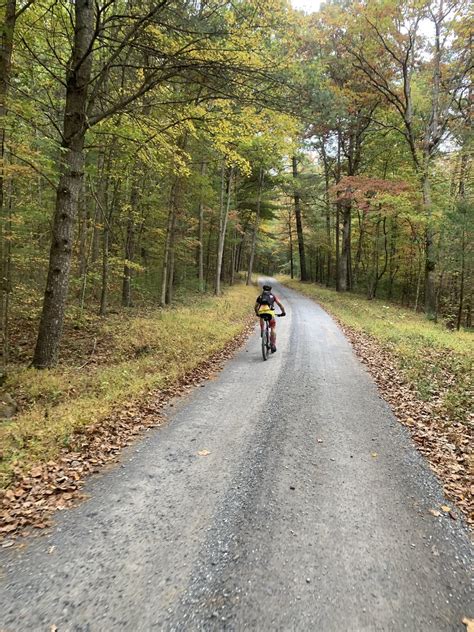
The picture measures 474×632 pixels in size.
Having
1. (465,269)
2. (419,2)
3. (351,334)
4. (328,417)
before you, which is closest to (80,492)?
(328,417)

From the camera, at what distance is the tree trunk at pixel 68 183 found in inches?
270

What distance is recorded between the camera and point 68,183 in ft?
23.8

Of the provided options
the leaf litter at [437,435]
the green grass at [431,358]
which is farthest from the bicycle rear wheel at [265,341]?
the green grass at [431,358]

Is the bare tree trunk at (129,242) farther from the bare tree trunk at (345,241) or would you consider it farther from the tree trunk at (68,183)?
the bare tree trunk at (345,241)

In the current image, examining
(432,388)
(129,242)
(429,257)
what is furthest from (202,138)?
(429,257)

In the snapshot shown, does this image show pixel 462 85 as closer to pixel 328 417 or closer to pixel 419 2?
pixel 419 2

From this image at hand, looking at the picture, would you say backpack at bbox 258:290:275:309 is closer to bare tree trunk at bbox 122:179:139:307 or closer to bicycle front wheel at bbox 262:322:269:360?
bicycle front wheel at bbox 262:322:269:360

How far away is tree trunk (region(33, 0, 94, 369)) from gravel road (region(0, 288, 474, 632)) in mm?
3906

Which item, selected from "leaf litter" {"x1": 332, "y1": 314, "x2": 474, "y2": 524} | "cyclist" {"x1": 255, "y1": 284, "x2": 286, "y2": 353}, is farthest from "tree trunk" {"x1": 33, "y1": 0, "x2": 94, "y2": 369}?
"leaf litter" {"x1": 332, "y1": 314, "x2": 474, "y2": 524}

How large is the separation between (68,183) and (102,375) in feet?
13.2

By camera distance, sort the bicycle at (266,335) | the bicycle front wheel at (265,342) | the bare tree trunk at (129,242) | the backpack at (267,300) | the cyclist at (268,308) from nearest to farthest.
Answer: the bicycle front wheel at (265,342) < the bicycle at (266,335) < the cyclist at (268,308) < the backpack at (267,300) < the bare tree trunk at (129,242)

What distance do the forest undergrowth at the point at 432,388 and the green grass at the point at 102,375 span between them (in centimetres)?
451

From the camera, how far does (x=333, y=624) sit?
2.46 metres

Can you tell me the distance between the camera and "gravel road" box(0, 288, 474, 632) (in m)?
2.53
